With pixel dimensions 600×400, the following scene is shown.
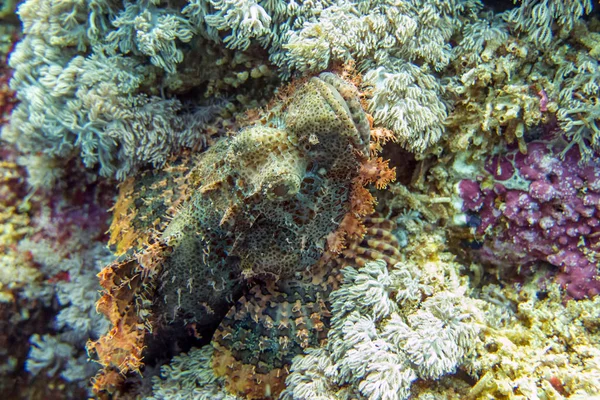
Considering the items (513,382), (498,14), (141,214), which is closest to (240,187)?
(141,214)

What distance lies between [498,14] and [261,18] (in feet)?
6.60

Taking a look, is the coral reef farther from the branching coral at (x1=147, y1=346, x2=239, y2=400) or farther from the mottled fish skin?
the branching coral at (x1=147, y1=346, x2=239, y2=400)

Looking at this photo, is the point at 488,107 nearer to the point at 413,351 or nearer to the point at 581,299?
the point at 581,299

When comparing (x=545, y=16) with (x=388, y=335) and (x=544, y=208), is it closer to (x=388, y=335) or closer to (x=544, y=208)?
(x=544, y=208)

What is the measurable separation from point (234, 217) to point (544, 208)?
8.41ft

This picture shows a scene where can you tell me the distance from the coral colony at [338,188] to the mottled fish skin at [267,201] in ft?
0.05

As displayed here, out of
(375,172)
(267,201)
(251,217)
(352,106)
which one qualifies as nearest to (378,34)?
(352,106)

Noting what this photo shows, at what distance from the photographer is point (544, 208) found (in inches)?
124

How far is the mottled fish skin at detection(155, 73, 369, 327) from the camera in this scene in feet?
8.31

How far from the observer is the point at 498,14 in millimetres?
3193

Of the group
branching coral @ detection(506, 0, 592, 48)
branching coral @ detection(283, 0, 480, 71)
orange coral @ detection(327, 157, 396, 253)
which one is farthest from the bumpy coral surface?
branching coral @ detection(283, 0, 480, 71)

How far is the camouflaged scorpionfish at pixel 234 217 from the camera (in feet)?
8.41

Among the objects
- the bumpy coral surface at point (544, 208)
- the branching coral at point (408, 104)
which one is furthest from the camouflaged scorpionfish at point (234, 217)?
the bumpy coral surface at point (544, 208)

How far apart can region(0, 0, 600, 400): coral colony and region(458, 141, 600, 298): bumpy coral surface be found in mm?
17
